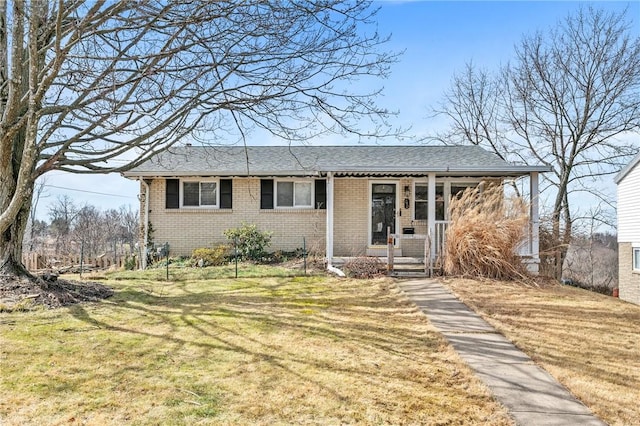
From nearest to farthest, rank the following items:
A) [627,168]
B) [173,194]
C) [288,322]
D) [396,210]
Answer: [288,322] → [396,210] → [173,194] → [627,168]

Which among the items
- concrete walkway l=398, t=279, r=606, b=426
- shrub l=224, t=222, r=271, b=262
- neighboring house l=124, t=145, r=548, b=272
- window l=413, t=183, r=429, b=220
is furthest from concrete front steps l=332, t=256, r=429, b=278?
concrete walkway l=398, t=279, r=606, b=426

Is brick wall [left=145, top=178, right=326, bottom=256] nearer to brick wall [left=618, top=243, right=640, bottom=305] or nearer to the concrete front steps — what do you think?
the concrete front steps

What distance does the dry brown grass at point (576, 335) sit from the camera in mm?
3684

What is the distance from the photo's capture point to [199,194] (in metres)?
14.4

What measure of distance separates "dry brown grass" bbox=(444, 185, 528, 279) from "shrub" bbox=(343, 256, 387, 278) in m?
1.64

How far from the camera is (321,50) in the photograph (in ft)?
26.5

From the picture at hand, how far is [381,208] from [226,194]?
511 centimetres

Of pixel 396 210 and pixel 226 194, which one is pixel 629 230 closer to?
pixel 396 210

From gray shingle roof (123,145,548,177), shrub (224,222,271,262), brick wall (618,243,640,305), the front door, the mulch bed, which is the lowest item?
brick wall (618,243,640,305)

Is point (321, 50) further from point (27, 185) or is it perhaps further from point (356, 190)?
point (356, 190)

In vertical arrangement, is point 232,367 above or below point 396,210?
below

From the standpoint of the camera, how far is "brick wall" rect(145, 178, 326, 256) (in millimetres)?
14180

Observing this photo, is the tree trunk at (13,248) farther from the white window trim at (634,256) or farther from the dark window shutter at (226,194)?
the white window trim at (634,256)

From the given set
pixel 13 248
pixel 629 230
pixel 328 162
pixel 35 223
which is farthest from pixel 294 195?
pixel 35 223
